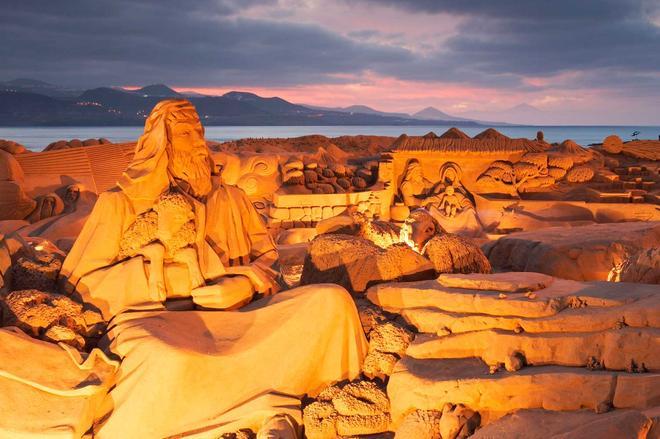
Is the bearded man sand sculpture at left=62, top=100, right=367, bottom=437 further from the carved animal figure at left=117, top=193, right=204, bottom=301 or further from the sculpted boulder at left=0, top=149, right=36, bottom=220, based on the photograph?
the sculpted boulder at left=0, top=149, right=36, bottom=220

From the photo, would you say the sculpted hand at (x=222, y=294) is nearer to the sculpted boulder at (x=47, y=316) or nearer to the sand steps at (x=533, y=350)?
the sculpted boulder at (x=47, y=316)

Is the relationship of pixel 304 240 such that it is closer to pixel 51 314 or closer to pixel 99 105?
pixel 51 314

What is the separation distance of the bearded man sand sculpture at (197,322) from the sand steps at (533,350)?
53cm

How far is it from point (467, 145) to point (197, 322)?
10.9m

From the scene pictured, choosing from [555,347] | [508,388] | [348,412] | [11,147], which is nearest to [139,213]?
[348,412]

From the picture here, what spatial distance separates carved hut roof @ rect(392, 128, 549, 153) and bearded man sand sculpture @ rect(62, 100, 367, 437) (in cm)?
997

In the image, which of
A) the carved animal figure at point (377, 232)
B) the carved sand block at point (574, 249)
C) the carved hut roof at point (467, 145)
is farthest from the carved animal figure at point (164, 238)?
the carved hut roof at point (467, 145)

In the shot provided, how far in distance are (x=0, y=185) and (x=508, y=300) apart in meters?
8.53

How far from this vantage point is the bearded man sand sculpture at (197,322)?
3.57 metres

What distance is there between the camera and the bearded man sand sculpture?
357cm

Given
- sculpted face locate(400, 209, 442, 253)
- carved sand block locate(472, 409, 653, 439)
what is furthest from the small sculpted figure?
carved sand block locate(472, 409, 653, 439)

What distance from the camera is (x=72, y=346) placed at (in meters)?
3.69

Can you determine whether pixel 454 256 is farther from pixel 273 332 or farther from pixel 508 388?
pixel 273 332

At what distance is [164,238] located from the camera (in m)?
4.03
